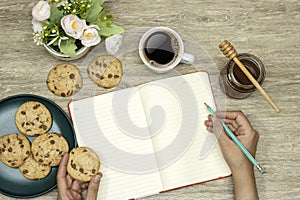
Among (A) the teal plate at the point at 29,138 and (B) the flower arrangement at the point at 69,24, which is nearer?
(B) the flower arrangement at the point at 69,24

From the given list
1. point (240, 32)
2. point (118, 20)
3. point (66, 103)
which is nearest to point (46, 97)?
point (66, 103)

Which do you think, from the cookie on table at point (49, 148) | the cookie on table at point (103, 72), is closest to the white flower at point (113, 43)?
the cookie on table at point (103, 72)

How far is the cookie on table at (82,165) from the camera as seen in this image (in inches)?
39.1

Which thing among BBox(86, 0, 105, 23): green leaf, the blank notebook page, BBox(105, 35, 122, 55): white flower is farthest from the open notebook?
BBox(86, 0, 105, 23): green leaf

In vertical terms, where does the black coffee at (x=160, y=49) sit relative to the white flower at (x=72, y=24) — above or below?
below

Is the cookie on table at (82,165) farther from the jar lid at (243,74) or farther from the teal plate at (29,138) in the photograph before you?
the jar lid at (243,74)

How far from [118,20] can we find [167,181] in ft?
1.40

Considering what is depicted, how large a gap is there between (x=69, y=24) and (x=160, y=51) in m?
0.24

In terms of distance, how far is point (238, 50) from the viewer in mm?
1087

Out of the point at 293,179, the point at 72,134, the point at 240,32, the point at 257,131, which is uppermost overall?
the point at 240,32

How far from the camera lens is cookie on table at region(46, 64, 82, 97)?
1026mm

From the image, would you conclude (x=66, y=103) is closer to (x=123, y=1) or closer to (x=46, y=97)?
(x=46, y=97)

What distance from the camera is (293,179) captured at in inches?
42.4

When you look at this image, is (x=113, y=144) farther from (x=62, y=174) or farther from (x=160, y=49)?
(x=160, y=49)
